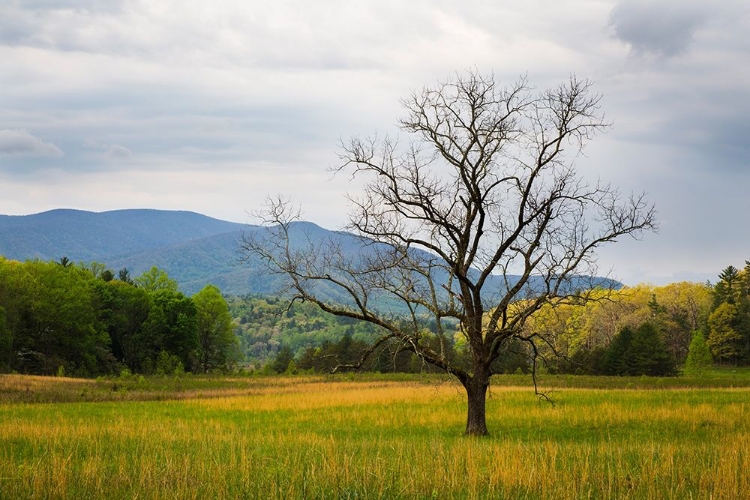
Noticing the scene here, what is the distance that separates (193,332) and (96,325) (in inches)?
458

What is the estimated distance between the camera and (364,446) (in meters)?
14.8

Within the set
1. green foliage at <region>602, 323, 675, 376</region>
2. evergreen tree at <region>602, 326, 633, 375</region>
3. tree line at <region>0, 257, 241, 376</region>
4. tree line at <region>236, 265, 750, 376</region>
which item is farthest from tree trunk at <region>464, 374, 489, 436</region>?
evergreen tree at <region>602, 326, 633, 375</region>

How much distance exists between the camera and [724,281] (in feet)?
319

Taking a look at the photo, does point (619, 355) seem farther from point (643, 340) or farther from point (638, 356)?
point (643, 340)

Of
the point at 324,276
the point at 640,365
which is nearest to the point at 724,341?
the point at 640,365

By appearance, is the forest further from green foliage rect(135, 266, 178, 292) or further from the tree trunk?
the tree trunk

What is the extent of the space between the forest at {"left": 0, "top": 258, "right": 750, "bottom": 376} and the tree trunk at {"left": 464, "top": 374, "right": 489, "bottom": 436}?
30.4 metres

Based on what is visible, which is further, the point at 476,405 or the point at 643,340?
the point at 643,340

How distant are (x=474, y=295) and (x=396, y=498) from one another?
1072cm

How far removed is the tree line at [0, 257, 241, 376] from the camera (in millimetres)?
70562

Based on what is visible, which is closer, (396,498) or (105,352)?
(396,498)

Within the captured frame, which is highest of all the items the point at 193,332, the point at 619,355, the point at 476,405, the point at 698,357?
the point at 193,332

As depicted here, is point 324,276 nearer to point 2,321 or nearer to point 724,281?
point 2,321

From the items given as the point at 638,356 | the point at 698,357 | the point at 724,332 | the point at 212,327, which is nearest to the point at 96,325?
the point at 212,327
